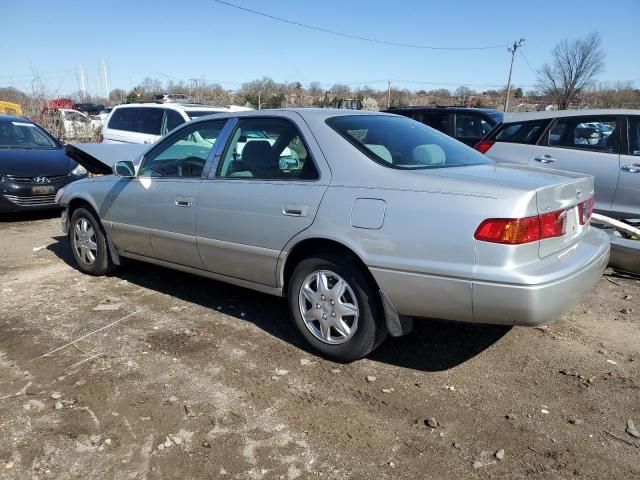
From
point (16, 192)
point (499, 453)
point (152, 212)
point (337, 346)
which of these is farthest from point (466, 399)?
point (16, 192)

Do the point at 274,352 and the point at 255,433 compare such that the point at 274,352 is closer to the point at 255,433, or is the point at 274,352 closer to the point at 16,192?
the point at 255,433

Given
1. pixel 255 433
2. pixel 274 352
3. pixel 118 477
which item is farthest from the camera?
pixel 274 352

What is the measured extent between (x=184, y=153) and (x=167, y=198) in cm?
44

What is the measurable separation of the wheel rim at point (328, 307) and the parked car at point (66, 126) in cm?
1418

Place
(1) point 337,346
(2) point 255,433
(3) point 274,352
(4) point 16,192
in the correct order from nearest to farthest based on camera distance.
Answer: (2) point 255,433
(1) point 337,346
(3) point 274,352
(4) point 16,192

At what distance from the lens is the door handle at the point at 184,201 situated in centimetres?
423

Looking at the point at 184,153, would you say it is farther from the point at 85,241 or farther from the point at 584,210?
the point at 584,210

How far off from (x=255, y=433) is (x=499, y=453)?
1221 millimetres

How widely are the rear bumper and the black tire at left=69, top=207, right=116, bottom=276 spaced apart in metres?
3.18

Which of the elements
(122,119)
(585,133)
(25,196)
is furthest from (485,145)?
(122,119)

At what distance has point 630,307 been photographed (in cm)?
455

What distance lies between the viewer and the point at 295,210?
3.53m

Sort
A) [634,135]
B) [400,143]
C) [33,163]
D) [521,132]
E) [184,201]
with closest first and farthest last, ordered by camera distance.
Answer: [400,143] → [184,201] → [634,135] → [521,132] → [33,163]

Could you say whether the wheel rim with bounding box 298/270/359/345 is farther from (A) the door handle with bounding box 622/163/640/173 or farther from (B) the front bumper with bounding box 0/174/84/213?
(B) the front bumper with bounding box 0/174/84/213
